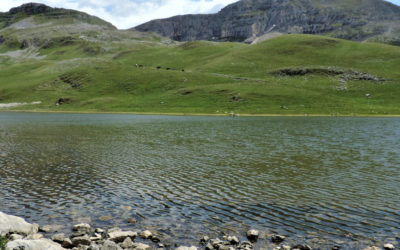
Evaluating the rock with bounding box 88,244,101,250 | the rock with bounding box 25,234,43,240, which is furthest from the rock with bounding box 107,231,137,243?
the rock with bounding box 25,234,43,240

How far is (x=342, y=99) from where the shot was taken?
155 m

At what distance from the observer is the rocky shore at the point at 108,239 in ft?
52.1

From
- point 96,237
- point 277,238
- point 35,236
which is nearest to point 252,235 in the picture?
point 277,238

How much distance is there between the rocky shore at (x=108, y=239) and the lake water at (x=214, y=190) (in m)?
0.72

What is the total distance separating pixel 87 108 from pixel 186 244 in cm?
16814

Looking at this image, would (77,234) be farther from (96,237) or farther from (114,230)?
(114,230)

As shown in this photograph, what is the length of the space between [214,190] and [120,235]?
1044 cm

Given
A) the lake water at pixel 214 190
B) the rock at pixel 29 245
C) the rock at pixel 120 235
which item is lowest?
the lake water at pixel 214 190

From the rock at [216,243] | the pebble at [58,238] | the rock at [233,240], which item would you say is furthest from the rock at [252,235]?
the pebble at [58,238]

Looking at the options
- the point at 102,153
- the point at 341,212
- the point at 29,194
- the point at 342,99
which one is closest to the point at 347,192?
the point at 341,212

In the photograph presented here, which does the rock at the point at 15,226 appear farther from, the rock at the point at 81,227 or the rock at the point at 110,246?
the rock at the point at 110,246

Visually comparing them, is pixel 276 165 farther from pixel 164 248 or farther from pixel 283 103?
pixel 283 103

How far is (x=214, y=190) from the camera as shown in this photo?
85.4 feet

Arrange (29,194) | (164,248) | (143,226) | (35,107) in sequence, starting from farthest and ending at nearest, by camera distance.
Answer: (35,107) → (29,194) → (143,226) → (164,248)
